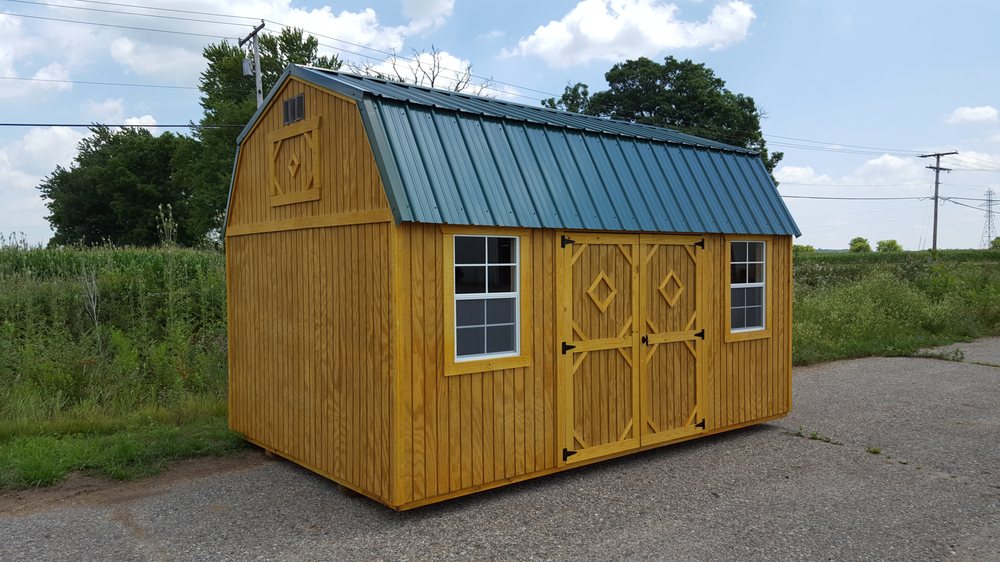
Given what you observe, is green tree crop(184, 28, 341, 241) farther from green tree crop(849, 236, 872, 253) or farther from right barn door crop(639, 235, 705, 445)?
green tree crop(849, 236, 872, 253)

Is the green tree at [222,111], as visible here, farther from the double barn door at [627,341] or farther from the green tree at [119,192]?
the double barn door at [627,341]

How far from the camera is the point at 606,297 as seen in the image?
610 cm

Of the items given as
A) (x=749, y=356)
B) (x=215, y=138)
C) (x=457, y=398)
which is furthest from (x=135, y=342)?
(x=215, y=138)

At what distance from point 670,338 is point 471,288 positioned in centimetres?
238

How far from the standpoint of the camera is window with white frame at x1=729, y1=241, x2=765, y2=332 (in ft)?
24.1

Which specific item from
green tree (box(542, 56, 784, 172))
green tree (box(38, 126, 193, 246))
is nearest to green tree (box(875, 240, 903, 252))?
green tree (box(542, 56, 784, 172))

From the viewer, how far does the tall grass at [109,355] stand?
273 inches

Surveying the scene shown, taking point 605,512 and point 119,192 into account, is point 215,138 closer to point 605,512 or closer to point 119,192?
point 119,192

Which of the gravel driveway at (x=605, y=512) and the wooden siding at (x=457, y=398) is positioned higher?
the wooden siding at (x=457, y=398)

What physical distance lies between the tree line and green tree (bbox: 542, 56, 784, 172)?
41 millimetres

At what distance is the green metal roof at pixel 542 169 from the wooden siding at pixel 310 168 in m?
0.16

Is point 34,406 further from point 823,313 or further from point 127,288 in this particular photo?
point 823,313

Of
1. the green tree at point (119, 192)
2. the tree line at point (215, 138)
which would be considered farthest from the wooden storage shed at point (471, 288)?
the green tree at point (119, 192)

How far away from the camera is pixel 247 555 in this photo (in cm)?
437
